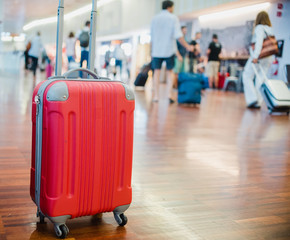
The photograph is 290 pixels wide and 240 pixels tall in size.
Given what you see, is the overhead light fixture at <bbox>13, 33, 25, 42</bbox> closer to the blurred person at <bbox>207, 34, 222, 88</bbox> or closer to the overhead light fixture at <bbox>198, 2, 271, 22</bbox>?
the overhead light fixture at <bbox>198, 2, 271, 22</bbox>

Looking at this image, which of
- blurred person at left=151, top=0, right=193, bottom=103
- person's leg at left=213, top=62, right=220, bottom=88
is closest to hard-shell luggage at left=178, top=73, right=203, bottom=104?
blurred person at left=151, top=0, right=193, bottom=103

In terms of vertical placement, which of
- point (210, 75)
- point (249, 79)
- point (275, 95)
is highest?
point (210, 75)

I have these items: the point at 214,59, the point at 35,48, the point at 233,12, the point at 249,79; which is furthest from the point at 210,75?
the point at 249,79

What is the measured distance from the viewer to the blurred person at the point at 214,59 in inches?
511

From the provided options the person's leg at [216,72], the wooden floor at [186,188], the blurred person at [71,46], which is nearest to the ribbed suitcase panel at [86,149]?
the wooden floor at [186,188]

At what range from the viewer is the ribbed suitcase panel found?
1.37 m

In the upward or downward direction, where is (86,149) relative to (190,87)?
downward

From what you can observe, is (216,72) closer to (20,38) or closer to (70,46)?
(70,46)

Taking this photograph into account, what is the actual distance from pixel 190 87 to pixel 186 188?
4.87 m

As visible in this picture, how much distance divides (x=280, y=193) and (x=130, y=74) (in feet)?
67.2

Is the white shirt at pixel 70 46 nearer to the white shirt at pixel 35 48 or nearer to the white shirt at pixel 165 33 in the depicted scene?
the white shirt at pixel 35 48

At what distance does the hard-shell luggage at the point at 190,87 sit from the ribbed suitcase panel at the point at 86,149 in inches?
215

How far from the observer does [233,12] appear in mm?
14422

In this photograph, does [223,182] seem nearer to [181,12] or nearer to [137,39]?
[181,12]
